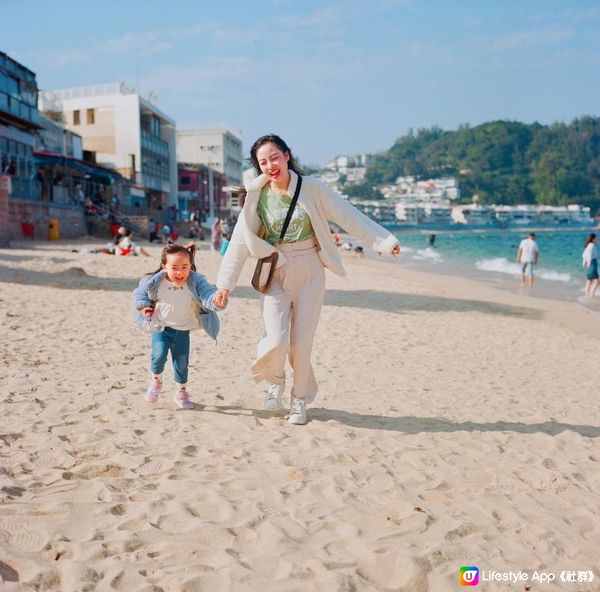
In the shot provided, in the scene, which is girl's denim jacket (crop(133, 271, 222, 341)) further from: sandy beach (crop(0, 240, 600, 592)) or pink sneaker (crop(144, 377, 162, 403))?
sandy beach (crop(0, 240, 600, 592))

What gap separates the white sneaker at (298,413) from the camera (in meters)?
4.47

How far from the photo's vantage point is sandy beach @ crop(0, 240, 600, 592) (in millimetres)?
2525

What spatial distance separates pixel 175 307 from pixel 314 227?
113 centimetres

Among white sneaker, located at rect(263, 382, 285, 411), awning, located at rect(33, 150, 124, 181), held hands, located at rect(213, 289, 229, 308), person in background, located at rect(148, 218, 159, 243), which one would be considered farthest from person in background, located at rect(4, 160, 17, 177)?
held hands, located at rect(213, 289, 229, 308)

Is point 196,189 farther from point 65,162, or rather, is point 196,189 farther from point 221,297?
point 221,297

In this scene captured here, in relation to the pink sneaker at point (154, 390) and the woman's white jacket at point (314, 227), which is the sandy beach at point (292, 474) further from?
the woman's white jacket at point (314, 227)

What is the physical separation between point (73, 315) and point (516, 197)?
19231 cm

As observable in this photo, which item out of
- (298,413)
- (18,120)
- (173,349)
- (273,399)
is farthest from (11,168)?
(298,413)

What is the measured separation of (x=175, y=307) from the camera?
4.49m

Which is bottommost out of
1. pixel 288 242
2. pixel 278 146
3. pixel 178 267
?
pixel 178 267

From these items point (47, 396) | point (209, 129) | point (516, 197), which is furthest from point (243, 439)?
point (516, 197)

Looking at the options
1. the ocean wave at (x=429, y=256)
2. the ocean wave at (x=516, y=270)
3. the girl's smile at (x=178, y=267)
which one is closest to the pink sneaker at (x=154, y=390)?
the girl's smile at (x=178, y=267)

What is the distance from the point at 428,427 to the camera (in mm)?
4691
